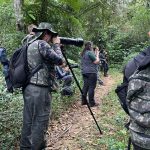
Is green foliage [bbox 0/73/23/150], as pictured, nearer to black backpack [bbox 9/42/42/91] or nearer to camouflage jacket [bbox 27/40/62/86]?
black backpack [bbox 9/42/42/91]

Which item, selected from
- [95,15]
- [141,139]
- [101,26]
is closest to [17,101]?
[141,139]

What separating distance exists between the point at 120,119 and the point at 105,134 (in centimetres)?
111

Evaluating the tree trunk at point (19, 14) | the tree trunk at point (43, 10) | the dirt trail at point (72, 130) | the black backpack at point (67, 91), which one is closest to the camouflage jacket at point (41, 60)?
the dirt trail at point (72, 130)

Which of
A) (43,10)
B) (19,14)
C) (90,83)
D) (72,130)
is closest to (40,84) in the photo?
(72,130)

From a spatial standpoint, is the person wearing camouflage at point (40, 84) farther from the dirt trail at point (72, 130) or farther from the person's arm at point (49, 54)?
the dirt trail at point (72, 130)

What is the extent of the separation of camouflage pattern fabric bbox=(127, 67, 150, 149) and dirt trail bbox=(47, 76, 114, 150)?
3.13 metres

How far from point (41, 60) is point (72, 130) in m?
2.64

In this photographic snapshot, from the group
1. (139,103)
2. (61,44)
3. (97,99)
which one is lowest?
(97,99)

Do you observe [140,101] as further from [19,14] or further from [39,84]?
[19,14]

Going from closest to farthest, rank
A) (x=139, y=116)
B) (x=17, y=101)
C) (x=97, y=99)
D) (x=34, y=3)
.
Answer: (x=139, y=116)
(x=17, y=101)
(x=97, y=99)
(x=34, y=3)

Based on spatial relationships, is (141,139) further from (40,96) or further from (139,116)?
(40,96)

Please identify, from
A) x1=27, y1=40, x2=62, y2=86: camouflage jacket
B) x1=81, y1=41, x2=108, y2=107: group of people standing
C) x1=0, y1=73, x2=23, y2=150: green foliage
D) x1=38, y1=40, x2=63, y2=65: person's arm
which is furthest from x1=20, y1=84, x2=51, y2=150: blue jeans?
x1=81, y1=41, x2=108, y2=107: group of people standing

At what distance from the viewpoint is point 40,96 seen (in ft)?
16.6

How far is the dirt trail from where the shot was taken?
250 inches
